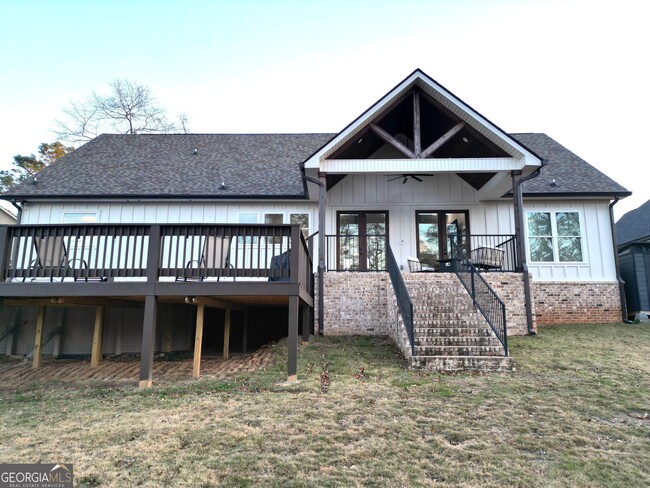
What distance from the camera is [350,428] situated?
14.5 ft

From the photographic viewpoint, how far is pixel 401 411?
4.95 meters

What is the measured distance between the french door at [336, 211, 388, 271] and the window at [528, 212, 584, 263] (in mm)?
4607

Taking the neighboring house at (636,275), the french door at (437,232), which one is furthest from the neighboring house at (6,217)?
the neighboring house at (636,275)

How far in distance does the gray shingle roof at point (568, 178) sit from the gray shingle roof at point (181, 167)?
7571mm

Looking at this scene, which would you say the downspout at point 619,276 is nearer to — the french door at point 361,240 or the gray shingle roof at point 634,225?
the french door at point 361,240

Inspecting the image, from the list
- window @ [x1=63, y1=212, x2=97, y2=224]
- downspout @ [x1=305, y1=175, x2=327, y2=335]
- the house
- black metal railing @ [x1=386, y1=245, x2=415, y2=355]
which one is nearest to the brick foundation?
the house

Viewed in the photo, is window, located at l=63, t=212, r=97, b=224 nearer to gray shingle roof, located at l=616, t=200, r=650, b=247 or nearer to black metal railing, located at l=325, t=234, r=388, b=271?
black metal railing, located at l=325, t=234, r=388, b=271

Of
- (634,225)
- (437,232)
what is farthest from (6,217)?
(634,225)

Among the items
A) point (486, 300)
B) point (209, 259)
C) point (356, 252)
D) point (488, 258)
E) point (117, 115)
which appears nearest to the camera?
point (209, 259)

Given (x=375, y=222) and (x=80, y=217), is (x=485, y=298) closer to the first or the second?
(x=375, y=222)

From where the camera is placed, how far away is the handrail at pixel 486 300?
7.49m

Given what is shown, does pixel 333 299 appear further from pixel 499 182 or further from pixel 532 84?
pixel 532 84

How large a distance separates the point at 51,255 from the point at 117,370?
2.55 metres

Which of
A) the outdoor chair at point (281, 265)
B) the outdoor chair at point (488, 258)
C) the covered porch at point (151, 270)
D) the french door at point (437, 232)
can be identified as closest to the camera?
the covered porch at point (151, 270)
